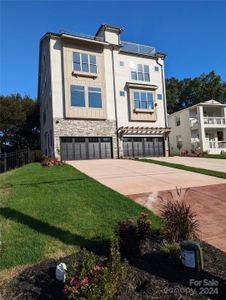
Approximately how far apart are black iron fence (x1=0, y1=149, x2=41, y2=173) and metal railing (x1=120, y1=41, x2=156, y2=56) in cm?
1301

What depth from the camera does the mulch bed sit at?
267 cm

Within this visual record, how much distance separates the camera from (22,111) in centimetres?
3031

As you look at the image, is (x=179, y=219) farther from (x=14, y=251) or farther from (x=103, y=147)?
(x=103, y=147)

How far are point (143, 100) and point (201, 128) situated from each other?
977 cm

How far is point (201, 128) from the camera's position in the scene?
91.4 ft

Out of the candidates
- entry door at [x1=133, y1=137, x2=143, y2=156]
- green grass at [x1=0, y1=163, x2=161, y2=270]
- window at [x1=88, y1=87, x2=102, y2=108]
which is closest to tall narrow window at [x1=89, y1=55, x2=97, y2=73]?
window at [x1=88, y1=87, x2=102, y2=108]

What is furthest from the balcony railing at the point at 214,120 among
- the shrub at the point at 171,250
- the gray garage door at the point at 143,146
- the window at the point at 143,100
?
the shrub at the point at 171,250

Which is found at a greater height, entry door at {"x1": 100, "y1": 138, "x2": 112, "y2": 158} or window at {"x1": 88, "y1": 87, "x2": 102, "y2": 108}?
window at {"x1": 88, "y1": 87, "x2": 102, "y2": 108}

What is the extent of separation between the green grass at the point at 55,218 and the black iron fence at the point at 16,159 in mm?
10996

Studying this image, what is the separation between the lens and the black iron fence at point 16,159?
18.2m

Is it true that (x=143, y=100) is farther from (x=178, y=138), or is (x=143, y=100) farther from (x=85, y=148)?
(x=178, y=138)

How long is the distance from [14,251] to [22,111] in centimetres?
2922

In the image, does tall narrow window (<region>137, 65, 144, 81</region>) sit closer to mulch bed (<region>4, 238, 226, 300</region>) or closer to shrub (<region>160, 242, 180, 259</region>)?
shrub (<region>160, 242, 180, 259</region>)

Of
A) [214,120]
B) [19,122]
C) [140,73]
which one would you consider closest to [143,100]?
[140,73]
